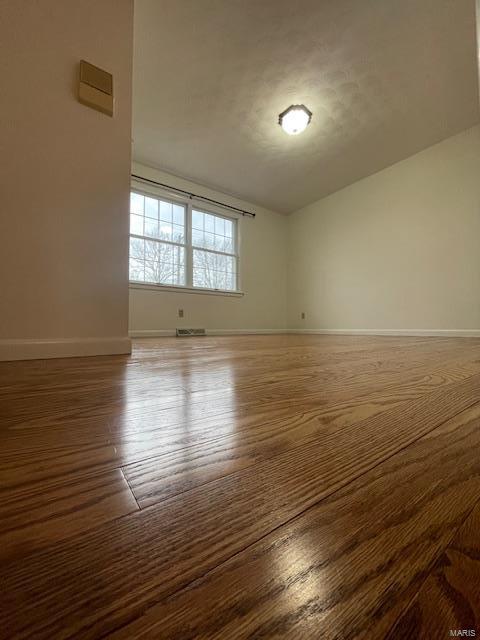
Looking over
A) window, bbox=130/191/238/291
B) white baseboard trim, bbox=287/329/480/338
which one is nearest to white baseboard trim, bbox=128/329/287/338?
window, bbox=130/191/238/291

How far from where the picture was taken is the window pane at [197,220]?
181 inches

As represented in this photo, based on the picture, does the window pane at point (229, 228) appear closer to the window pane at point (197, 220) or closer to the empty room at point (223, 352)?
the window pane at point (197, 220)

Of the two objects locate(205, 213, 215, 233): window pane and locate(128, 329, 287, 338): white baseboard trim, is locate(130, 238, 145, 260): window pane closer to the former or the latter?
locate(128, 329, 287, 338): white baseboard trim

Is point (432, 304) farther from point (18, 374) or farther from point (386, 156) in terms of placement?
point (18, 374)

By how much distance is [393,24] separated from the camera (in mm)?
2568

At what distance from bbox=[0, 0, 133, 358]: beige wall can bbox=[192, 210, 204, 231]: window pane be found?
3032 millimetres

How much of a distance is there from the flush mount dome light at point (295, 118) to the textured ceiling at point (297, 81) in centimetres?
8

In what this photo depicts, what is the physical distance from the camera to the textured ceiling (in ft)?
8.00

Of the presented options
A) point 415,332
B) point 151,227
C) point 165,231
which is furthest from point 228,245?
point 415,332

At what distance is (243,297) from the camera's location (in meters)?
5.16

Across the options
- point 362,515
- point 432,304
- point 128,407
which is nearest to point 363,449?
point 362,515

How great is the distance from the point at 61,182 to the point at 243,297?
12.8 feet

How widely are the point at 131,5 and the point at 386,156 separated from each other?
378 cm

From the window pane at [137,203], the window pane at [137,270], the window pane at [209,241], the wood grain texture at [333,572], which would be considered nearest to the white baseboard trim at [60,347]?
the wood grain texture at [333,572]
